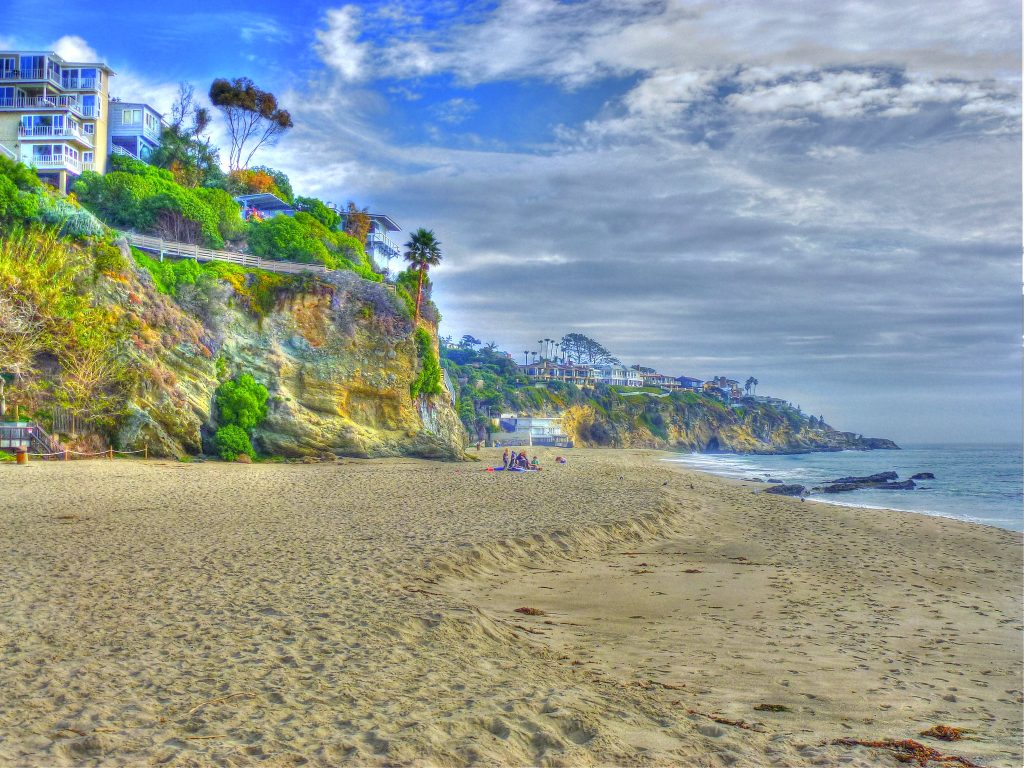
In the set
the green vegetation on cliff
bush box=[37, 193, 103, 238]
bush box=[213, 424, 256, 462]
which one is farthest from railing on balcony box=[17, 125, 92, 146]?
bush box=[213, 424, 256, 462]

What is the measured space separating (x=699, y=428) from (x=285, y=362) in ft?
349

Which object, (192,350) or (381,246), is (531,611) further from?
(381,246)

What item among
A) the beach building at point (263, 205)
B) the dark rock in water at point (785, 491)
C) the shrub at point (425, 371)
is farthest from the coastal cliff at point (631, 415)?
the dark rock in water at point (785, 491)

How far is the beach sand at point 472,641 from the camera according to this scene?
15.6 feet

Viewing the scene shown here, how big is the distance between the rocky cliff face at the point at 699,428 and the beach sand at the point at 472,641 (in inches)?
3860

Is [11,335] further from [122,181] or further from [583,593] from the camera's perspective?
[583,593]

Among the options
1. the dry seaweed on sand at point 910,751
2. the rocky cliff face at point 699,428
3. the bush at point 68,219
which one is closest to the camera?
the dry seaweed on sand at point 910,751

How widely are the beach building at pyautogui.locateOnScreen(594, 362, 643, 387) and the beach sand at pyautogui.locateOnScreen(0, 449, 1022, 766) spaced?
6011 inches

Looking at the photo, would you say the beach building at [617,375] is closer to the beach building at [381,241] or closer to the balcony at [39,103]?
the beach building at [381,241]

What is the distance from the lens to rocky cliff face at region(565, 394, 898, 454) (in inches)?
4592

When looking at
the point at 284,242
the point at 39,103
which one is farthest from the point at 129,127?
the point at 284,242

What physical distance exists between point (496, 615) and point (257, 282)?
35292 millimetres

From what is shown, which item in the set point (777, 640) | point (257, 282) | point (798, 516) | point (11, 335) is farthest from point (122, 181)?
point (777, 640)

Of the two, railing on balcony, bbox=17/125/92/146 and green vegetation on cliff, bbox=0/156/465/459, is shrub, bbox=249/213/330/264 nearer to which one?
green vegetation on cliff, bbox=0/156/465/459
